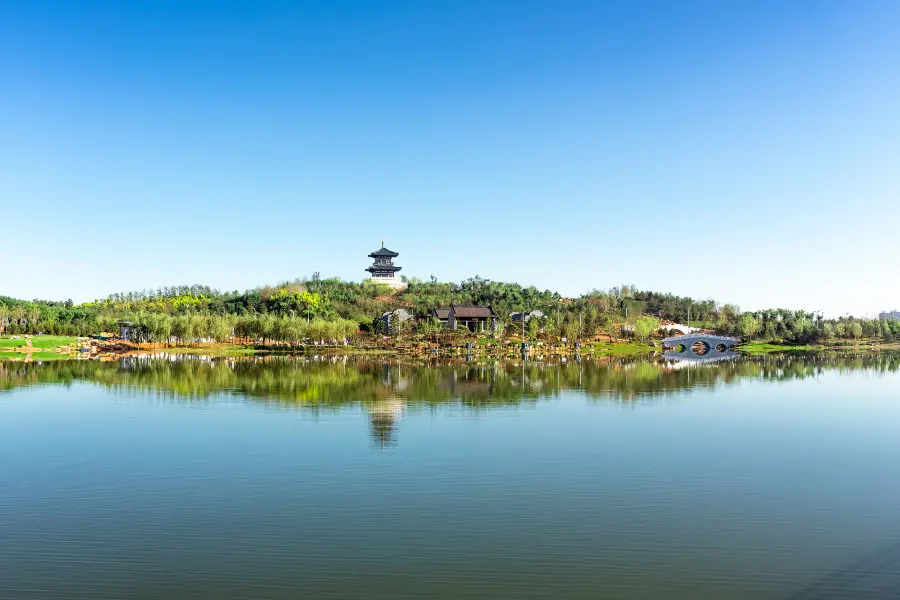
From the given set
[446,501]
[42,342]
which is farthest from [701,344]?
[446,501]

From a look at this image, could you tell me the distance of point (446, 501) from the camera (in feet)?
45.7

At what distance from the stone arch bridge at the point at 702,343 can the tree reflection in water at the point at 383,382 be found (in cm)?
4433

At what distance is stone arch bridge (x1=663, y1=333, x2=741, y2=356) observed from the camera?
100438 mm

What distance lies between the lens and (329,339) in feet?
294

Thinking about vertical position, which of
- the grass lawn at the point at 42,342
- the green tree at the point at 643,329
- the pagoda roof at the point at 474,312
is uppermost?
the pagoda roof at the point at 474,312

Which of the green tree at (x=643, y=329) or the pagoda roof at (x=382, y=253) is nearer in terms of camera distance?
the green tree at (x=643, y=329)

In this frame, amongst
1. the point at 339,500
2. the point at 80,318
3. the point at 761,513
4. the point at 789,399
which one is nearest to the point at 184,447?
the point at 339,500

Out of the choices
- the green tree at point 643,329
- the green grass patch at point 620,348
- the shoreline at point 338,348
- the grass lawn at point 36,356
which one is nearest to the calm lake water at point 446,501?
the grass lawn at point 36,356

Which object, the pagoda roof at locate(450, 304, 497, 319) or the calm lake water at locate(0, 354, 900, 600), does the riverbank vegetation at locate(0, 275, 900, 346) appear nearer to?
the pagoda roof at locate(450, 304, 497, 319)

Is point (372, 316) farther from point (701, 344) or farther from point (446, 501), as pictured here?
point (446, 501)

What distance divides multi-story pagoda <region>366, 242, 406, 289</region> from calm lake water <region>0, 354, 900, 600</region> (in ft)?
Result: 327

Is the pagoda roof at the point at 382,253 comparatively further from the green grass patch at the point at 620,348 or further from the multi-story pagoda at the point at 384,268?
the green grass patch at the point at 620,348

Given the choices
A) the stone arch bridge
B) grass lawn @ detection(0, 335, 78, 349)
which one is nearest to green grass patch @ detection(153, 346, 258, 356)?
grass lawn @ detection(0, 335, 78, 349)

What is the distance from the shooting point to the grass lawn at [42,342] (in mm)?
76688
